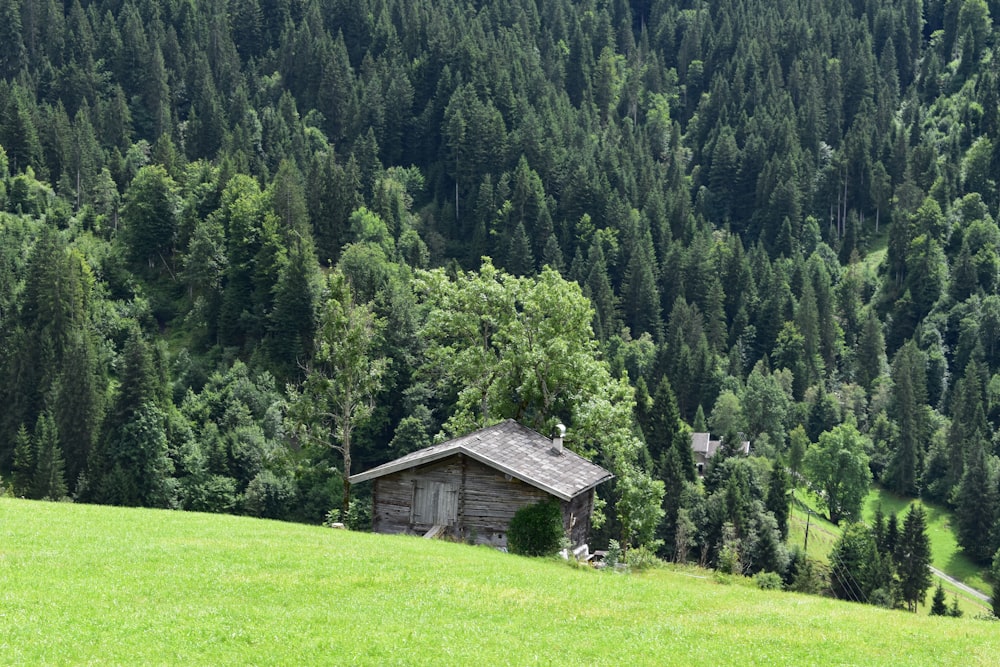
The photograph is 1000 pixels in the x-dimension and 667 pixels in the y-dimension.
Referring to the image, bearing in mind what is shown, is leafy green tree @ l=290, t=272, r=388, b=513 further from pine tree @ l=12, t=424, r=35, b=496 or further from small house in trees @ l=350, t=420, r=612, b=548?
pine tree @ l=12, t=424, r=35, b=496

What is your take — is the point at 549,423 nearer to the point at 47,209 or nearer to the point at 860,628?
the point at 860,628

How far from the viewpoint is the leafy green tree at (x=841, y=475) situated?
139875mm

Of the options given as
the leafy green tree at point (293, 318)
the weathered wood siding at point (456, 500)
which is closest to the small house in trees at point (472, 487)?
the weathered wood siding at point (456, 500)

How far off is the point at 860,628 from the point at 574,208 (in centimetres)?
15902

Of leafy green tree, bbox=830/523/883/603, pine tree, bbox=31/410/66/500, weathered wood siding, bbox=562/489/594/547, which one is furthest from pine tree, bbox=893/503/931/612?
pine tree, bbox=31/410/66/500

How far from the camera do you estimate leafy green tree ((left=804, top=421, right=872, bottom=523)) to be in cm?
13988

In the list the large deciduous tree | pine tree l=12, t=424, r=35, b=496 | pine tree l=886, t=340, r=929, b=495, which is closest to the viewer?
the large deciduous tree

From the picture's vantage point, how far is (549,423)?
6175 cm

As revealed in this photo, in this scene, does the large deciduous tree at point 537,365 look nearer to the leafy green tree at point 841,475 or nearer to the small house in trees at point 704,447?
the small house in trees at point 704,447

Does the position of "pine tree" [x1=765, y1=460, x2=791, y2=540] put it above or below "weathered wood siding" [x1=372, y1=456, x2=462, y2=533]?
above

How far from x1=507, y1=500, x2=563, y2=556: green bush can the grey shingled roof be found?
2.66 feet

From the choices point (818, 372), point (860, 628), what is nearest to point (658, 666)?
point (860, 628)

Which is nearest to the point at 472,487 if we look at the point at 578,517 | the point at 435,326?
the point at 578,517

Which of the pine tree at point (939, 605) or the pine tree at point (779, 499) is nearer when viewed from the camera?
the pine tree at point (939, 605)
